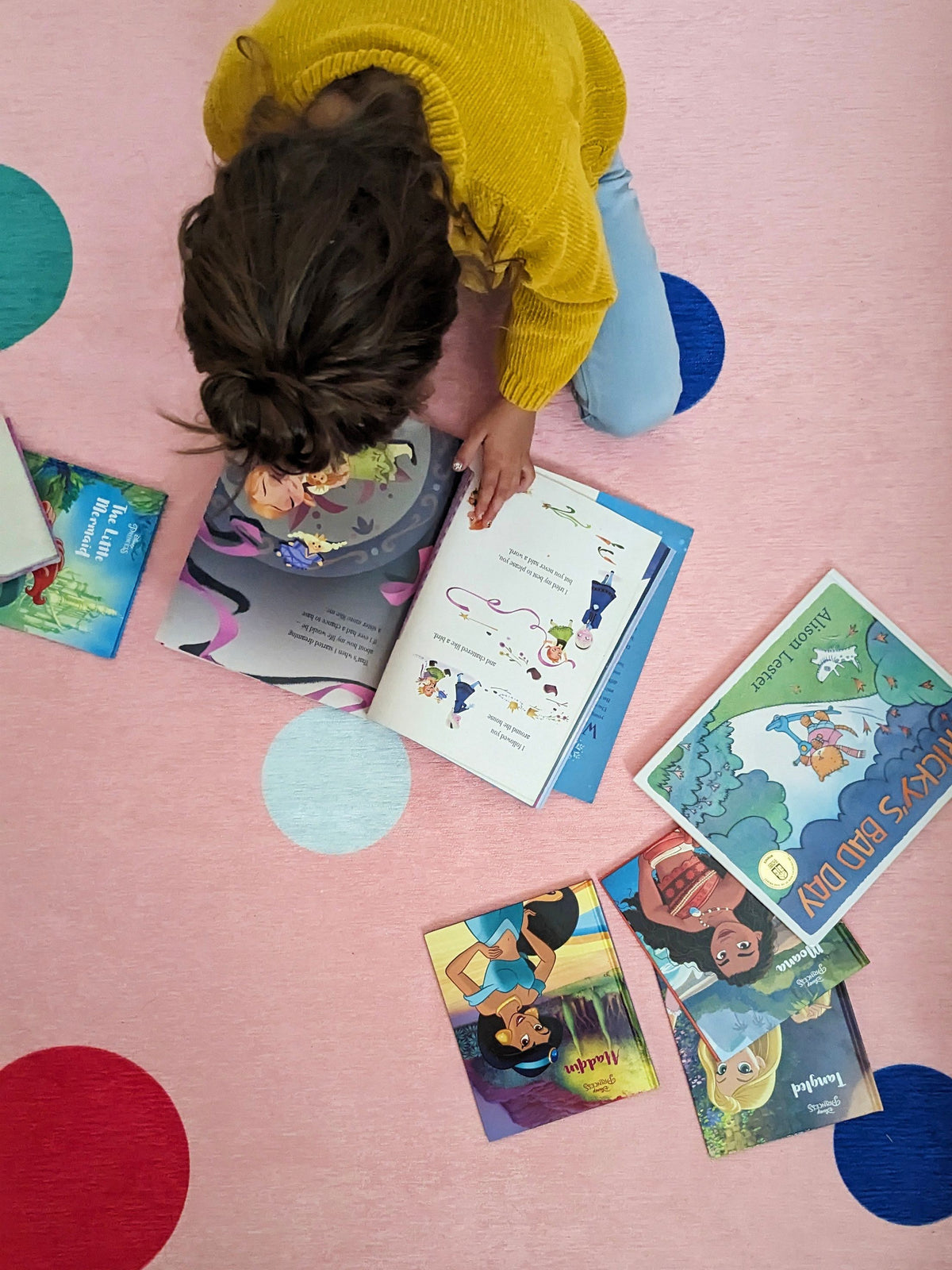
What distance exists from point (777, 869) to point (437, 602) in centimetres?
35

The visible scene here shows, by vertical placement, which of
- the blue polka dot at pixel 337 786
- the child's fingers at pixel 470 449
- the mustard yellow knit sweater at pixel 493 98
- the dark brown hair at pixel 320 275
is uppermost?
the mustard yellow knit sweater at pixel 493 98

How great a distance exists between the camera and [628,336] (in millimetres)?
745

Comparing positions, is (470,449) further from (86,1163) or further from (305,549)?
(86,1163)

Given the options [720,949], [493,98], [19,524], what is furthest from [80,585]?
[720,949]

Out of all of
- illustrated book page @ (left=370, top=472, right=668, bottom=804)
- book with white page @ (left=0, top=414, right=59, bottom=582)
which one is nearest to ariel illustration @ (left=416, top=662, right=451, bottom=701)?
illustrated book page @ (left=370, top=472, right=668, bottom=804)

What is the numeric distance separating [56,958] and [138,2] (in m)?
0.85

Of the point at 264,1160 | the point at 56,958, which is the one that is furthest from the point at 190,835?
the point at 264,1160

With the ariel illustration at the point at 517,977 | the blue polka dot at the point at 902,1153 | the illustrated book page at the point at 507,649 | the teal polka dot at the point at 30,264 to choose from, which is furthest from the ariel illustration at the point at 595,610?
the teal polka dot at the point at 30,264

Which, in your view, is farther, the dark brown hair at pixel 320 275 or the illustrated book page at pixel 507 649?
the illustrated book page at pixel 507 649

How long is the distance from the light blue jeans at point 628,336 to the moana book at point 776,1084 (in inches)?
19.9

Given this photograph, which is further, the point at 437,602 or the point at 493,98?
the point at 437,602

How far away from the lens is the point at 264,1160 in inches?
29.8

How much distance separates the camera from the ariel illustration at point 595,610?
76 centimetres

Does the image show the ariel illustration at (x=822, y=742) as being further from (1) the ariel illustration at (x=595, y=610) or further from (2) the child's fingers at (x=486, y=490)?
(2) the child's fingers at (x=486, y=490)
